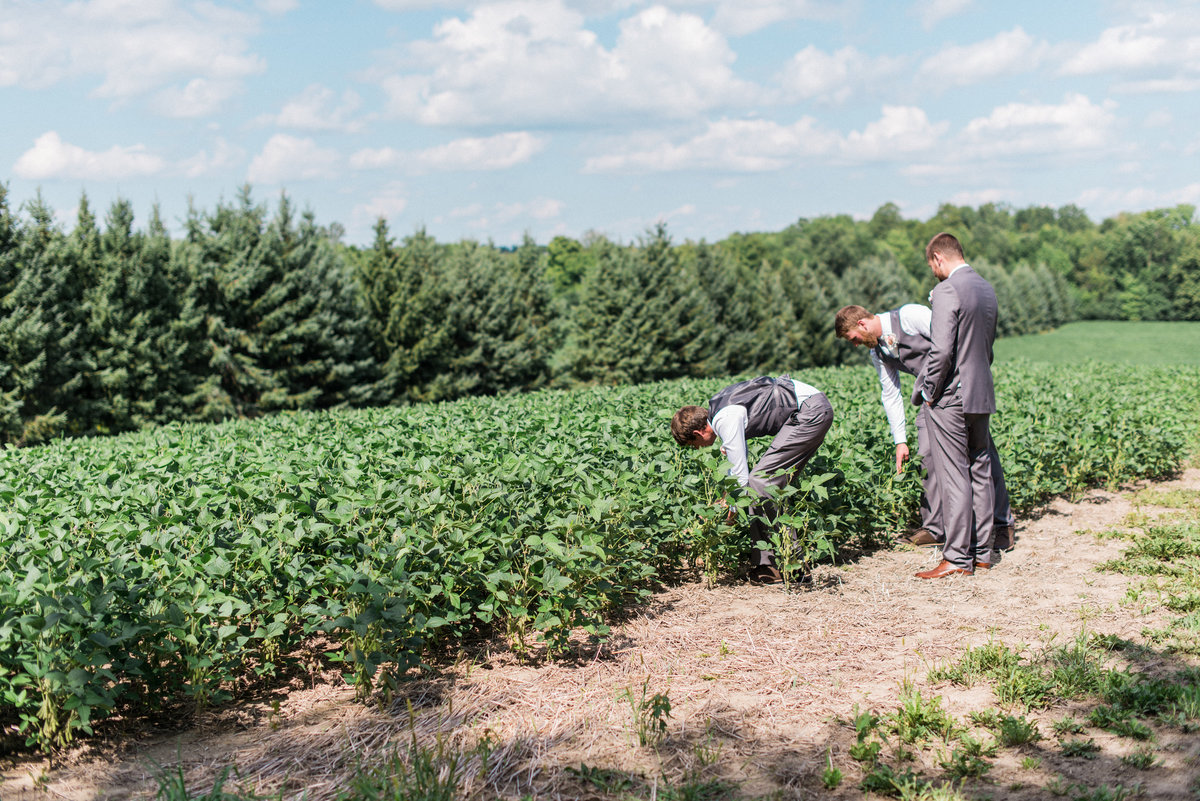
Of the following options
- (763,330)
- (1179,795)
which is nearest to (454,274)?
(763,330)

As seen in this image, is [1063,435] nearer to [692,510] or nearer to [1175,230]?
[692,510]

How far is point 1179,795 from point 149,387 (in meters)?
18.5

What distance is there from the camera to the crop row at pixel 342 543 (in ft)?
10.2

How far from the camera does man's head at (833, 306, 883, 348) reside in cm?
554

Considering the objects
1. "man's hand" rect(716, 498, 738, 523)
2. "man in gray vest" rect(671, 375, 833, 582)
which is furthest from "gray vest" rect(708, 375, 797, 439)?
"man's hand" rect(716, 498, 738, 523)

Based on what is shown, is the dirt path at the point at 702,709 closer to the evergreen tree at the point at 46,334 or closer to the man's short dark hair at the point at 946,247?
the man's short dark hair at the point at 946,247

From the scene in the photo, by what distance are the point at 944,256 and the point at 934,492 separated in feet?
5.45

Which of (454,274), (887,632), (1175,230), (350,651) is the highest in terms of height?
(1175,230)

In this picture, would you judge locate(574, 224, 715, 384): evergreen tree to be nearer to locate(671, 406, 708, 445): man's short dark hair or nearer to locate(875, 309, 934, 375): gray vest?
locate(875, 309, 934, 375): gray vest

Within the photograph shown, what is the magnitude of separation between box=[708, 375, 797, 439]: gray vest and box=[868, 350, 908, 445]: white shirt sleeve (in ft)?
3.48

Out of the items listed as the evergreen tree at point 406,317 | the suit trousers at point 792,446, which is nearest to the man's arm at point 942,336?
the suit trousers at point 792,446

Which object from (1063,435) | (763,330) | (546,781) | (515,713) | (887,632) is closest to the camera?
(546,781)

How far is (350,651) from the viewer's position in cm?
354

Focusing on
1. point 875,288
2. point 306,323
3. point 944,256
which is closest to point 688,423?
point 944,256
